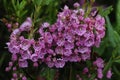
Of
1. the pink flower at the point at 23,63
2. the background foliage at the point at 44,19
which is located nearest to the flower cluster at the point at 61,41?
the pink flower at the point at 23,63

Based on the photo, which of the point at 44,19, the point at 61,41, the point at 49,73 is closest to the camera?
the point at 61,41

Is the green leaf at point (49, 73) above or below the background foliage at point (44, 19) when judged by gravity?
below

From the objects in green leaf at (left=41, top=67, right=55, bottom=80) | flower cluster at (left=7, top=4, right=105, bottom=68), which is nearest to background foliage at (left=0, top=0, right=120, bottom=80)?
green leaf at (left=41, top=67, right=55, bottom=80)

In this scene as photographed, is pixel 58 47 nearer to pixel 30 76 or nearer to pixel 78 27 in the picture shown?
pixel 78 27

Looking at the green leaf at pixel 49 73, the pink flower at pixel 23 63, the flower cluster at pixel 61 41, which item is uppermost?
the flower cluster at pixel 61 41

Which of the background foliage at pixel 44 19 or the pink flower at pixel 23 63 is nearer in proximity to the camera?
the pink flower at pixel 23 63

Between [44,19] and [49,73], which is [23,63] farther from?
[44,19]

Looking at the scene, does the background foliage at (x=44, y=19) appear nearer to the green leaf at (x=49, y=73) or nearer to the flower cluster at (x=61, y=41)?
the green leaf at (x=49, y=73)

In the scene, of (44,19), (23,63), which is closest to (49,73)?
(23,63)

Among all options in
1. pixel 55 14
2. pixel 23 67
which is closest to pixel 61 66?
pixel 23 67
